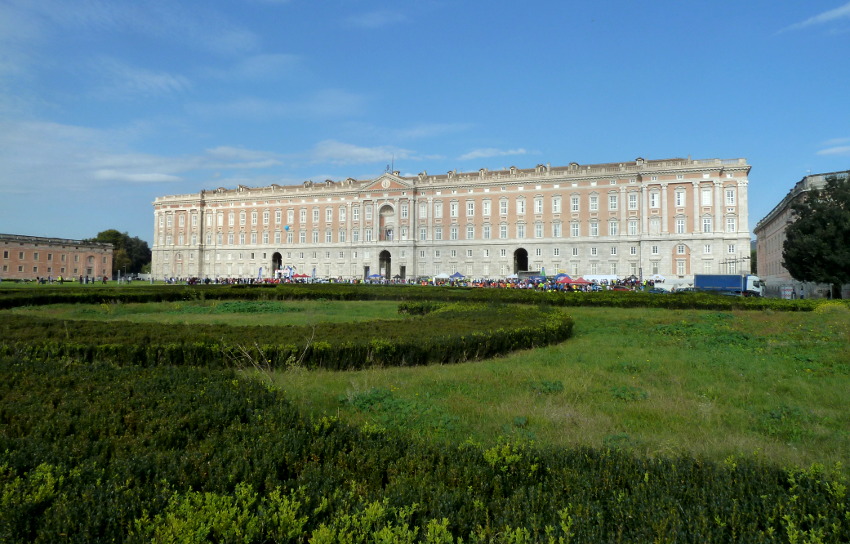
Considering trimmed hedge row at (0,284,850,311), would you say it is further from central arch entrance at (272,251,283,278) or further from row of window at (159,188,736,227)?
central arch entrance at (272,251,283,278)

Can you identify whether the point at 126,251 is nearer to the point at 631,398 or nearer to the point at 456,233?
the point at 456,233

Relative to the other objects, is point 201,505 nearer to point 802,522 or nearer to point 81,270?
point 802,522

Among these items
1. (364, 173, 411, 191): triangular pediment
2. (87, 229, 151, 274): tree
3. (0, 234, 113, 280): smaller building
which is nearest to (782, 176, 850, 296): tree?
(364, 173, 411, 191): triangular pediment

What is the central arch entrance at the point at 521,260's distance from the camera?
6085 cm

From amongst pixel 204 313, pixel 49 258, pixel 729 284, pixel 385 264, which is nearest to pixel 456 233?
pixel 385 264

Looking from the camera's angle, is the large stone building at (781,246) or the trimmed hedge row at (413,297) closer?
the trimmed hedge row at (413,297)

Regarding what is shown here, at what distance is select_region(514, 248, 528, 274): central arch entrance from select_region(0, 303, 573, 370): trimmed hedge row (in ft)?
162

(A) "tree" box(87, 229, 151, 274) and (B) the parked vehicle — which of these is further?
(A) "tree" box(87, 229, 151, 274)

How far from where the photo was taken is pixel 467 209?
203ft

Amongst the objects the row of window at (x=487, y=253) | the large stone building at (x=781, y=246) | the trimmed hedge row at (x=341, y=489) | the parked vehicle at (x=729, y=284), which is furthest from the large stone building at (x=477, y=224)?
the trimmed hedge row at (x=341, y=489)

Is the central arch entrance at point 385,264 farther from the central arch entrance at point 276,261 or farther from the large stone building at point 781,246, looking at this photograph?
the large stone building at point 781,246

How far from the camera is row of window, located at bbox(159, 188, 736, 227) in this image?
51.2 metres

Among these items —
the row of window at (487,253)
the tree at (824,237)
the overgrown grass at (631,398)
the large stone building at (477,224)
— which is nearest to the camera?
the overgrown grass at (631,398)

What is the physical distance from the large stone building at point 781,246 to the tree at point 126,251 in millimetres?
93562
